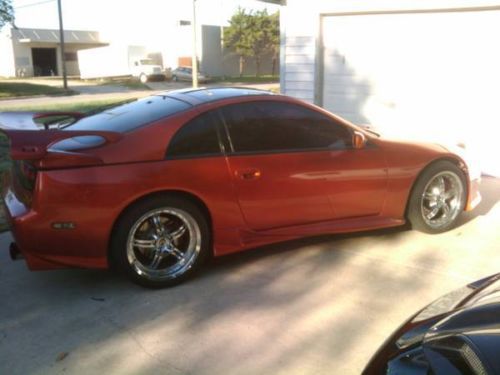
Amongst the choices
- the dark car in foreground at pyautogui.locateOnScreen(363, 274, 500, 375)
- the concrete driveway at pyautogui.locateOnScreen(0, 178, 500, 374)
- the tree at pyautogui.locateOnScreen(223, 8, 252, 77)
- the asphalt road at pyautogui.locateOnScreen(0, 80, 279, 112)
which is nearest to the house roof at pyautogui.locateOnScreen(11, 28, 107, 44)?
the tree at pyautogui.locateOnScreen(223, 8, 252, 77)

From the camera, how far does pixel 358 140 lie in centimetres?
486

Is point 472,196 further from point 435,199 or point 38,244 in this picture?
point 38,244

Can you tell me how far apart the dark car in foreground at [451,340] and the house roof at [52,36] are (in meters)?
59.2

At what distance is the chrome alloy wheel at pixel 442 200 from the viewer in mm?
5320

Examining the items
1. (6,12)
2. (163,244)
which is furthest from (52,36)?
(163,244)

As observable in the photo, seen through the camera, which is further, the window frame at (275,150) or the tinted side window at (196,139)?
the window frame at (275,150)

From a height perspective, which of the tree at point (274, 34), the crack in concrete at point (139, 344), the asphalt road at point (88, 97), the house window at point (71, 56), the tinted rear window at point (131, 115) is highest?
the tree at point (274, 34)

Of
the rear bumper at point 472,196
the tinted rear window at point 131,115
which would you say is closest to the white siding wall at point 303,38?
the rear bumper at point 472,196

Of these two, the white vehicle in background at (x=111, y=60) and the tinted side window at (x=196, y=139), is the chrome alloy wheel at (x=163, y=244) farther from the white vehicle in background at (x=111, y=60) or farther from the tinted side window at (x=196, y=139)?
the white vehicle in background at (x=111, y=60)

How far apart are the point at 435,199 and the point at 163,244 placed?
2.74m

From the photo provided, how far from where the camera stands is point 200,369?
10.4 feet

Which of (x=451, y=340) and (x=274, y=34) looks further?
(x=274, y=34)

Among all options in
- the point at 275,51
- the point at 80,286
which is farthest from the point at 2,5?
the point at 80,286

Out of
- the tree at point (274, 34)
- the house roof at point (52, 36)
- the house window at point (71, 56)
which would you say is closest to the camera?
the tree at point (274, 34)
